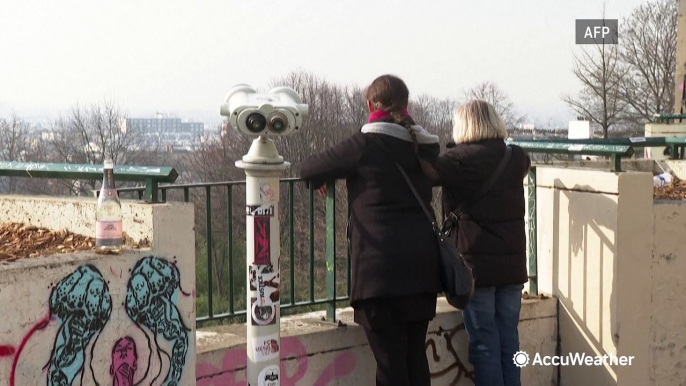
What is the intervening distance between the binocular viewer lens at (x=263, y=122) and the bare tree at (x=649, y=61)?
142 feet

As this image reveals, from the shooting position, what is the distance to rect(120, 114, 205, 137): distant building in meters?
64.8

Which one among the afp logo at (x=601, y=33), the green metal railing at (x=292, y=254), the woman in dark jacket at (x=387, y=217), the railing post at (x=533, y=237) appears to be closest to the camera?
the woman in dark jacket at (x=387, y=217)

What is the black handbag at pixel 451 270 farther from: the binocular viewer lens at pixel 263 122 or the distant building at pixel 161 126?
the distant building at pixel 161 126

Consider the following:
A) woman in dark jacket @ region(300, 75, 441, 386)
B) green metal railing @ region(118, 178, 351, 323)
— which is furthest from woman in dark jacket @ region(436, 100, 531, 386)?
green metal railing @ region(118, 178, 351, 323)

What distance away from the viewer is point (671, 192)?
593cm

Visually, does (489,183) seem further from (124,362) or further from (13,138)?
(13,138)

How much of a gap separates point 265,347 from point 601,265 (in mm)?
2436

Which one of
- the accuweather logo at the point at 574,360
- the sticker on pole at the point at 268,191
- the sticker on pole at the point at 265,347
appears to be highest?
the sticker on pole at the point at 268,191

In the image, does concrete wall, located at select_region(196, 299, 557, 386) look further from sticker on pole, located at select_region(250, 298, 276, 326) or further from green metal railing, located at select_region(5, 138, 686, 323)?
sticker on pole, located at select_region(250, 298, 276, 326)

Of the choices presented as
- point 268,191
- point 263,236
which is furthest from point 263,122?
point 263,236

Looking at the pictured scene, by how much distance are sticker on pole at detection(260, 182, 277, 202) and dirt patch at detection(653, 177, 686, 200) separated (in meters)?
2.91

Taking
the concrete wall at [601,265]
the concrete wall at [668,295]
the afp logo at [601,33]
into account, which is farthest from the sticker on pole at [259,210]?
the afp logo at [601,33]

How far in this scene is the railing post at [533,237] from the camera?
595 centimetres

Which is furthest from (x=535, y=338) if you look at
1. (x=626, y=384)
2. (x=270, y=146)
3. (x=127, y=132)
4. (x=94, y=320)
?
(x=127, y=132)
